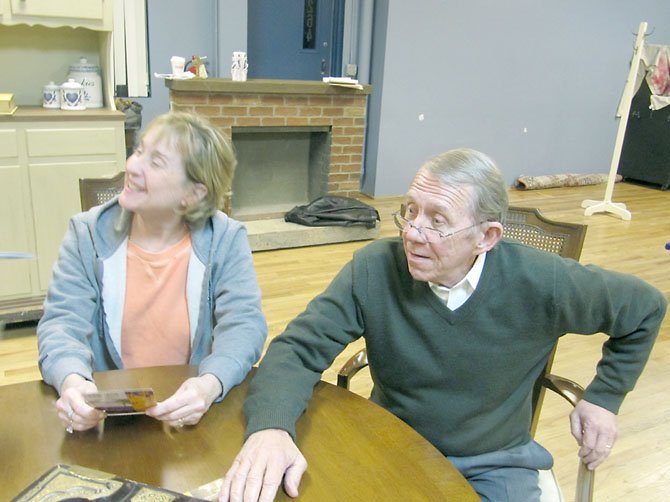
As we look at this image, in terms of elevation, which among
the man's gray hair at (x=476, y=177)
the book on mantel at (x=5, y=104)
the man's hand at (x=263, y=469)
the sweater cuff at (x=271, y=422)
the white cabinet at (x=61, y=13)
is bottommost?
the man's hand at (x=263, y=469)

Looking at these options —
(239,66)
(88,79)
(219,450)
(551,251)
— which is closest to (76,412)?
(219,450)

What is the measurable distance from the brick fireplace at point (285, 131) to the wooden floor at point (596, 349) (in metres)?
0.64

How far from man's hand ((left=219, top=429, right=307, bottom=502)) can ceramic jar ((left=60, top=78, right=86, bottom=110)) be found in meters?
2.74

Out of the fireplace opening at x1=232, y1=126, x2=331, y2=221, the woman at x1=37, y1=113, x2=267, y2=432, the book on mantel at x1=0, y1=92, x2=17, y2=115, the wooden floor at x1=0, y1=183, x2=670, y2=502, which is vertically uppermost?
the book on mantel at x1=0, y1=92, x2=17, y2=115

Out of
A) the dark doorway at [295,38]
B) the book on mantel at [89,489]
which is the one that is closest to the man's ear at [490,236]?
the book on mantel at [89,489]

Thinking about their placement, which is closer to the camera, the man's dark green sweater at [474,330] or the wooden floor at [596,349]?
the man's dark green sweater at [474,330]

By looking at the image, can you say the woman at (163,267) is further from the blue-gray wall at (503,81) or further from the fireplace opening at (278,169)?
the blue-gray wall at (503,81)

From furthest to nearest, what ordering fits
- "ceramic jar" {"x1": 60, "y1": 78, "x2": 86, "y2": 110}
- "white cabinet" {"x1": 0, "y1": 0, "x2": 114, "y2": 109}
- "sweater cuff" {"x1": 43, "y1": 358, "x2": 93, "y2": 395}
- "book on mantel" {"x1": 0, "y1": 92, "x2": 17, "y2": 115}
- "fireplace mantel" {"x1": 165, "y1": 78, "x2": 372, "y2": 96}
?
"fireplace mantel" {"x1": 165, "y1": 78, "x2": 372, "y2": 96} → "ceramic jar" {"x1": 60, "y1": 78, "x2": 86, "y2": 110} → "white cabinet" {"x1": 0, "y1": 0, "x2": 114, "y2": 109} → "book on mantel" {"x1": 0, "y1": 92, "x2": 17, "y2": 115} → "sweater cuff" {"x1": 43, "y1": 358, "x2": 93, "y2": 395}

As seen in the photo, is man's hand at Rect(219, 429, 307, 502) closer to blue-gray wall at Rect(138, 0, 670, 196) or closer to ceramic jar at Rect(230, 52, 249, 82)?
ceramic jar at Rect(230, 52, 249, 82)

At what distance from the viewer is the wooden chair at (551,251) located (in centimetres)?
125

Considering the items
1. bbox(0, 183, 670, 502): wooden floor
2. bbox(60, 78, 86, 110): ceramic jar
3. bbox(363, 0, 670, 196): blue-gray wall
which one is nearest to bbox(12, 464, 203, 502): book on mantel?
bbox(0, 183, 670, 502): wooden floor

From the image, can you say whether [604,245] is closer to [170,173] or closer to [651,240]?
[651,240]

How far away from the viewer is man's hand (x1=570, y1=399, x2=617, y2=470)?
3.86ft

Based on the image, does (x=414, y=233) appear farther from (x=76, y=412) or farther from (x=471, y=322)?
(x=76, y=412)
